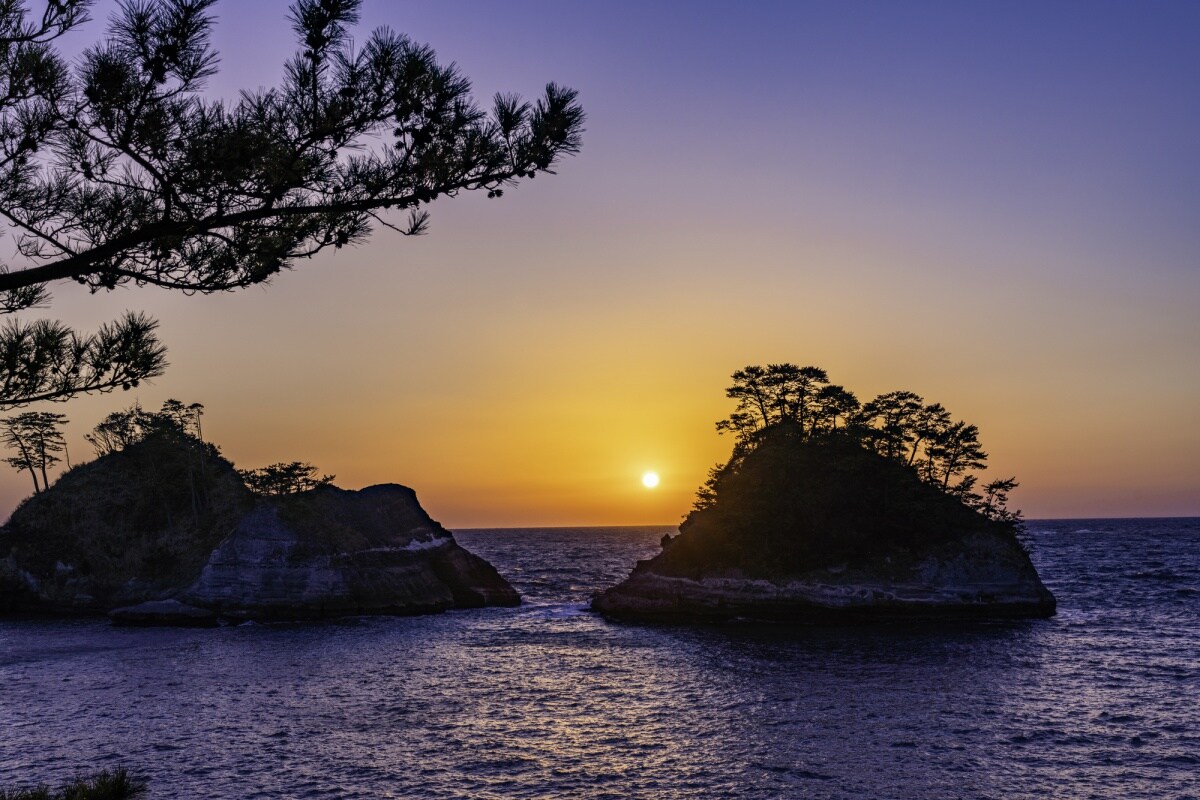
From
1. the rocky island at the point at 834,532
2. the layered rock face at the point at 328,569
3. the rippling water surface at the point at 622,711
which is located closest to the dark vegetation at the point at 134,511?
the layered rock face at the point at 328,569

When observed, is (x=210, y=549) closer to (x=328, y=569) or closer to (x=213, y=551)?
(x=213, y=551)

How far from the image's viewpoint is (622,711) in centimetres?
3016

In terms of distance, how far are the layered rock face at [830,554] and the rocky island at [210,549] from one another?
1772 centimetres

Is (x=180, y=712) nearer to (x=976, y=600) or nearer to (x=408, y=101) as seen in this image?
(x=408, y=101)

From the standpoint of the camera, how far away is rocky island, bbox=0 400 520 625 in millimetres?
61844

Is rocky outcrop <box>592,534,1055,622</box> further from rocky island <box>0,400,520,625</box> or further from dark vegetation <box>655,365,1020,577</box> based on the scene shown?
rocky island <box>0,400,520,625</box>

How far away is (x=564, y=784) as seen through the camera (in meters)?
21.8

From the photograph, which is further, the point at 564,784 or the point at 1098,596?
the point at 1098,596

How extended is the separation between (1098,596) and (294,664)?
219ft

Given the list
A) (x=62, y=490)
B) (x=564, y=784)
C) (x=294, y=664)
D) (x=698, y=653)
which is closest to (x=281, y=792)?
(x=564, y=784)

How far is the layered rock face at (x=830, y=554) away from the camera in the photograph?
5612cm

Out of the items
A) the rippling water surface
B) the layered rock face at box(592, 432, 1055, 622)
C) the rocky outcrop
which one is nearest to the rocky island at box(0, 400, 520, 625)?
the rippling water surface

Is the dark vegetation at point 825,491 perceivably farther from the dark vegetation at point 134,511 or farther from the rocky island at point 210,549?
the dark vegetation at point 134,511

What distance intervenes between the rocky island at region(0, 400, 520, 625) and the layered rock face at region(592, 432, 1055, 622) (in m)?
17.7
